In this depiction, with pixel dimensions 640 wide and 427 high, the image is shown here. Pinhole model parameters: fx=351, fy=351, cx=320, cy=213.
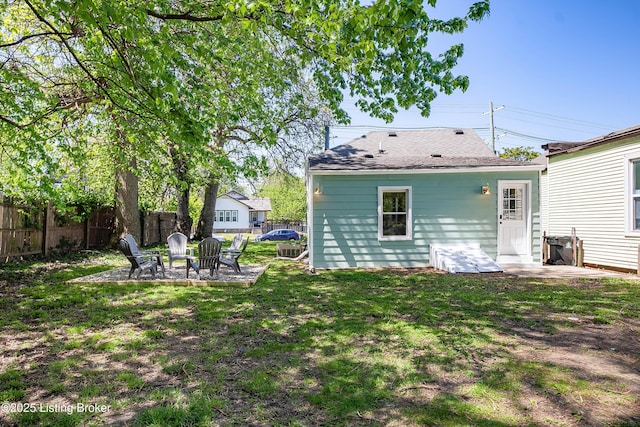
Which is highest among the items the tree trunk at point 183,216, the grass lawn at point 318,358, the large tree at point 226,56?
the large tree at point 226,56

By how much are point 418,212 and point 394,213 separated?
66 cm

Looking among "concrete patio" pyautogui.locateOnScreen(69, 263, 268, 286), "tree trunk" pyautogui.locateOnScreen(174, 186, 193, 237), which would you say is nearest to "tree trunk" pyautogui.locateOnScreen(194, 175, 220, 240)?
"tree trunk" pyautogui.locateOnScreen(174, 186, 193, 237)

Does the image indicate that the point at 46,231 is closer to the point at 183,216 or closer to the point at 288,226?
the point at 183,216

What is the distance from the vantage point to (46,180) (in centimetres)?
706

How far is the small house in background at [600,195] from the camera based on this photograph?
346 inches

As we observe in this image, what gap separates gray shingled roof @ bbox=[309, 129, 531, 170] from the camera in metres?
9.60

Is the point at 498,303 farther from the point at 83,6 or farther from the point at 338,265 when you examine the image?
the point at 83,6

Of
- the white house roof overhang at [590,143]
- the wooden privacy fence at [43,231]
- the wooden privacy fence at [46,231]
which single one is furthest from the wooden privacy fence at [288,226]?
the white house roof overhang at [590,143]

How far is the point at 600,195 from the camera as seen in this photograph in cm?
978

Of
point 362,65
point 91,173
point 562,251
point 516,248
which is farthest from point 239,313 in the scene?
point 91,173

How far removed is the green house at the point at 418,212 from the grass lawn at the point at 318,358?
3.20m

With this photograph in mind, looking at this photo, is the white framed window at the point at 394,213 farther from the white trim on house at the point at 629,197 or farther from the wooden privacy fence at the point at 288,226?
the wooden privacy fence at the point at 288,226

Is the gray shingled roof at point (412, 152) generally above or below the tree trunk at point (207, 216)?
above

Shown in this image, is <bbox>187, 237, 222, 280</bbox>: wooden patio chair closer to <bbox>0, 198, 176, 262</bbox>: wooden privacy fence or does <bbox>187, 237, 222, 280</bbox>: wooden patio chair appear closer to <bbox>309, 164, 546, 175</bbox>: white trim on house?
<bbox>309, 164, 546, 175</bbox>: white trim on house
